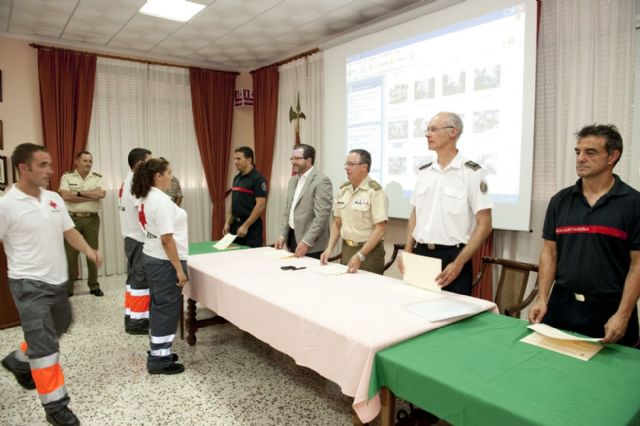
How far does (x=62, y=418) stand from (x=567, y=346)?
2244 millimetres

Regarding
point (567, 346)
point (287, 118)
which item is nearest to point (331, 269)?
point (567, 346)

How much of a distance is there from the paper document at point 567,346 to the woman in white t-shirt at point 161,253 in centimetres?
193

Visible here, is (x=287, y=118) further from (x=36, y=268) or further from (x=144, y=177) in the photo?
(x=36, y=268)

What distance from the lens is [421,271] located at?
6.24 feet

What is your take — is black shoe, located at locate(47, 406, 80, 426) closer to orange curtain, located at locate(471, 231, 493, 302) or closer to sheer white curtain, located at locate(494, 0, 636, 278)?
orange curtain, located at locate(471, 231, 493, 302)

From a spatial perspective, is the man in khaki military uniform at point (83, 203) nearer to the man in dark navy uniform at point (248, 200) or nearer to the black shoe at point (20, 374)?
the man in dark navy uniform at point (248, 200)

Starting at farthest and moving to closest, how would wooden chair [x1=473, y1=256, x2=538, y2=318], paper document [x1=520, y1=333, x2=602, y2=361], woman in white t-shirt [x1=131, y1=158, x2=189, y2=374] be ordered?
woman in white t-shirt [x1=131, y1=158, x2=189, y2=374], wooden chair [x1=473, y1=256, x2=538, y2=318], paper document [x1=520, y1=333, x2=602, y2=361]

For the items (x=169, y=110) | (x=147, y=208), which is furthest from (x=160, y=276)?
(x=169, y=110)

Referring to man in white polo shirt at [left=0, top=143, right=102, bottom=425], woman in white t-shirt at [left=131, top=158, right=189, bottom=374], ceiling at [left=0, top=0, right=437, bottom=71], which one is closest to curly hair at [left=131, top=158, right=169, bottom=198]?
woman in white t-shirt at [left=131, top=158, right=189, bottom=374]

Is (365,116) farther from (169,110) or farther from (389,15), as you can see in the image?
(169,110)

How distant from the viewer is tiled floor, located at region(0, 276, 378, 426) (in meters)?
2.15

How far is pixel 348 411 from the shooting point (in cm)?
220

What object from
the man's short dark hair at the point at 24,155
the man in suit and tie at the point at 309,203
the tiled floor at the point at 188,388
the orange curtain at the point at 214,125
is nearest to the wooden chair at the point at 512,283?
the tiled floor at the point at 188,388

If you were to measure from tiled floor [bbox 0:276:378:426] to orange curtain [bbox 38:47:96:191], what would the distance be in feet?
7.92
